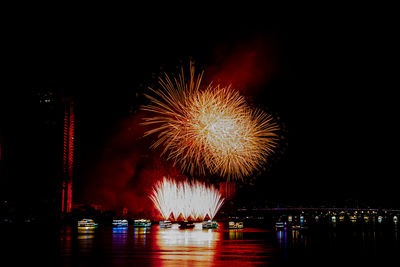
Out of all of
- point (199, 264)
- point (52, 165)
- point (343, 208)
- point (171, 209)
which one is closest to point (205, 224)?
point (171, 209)

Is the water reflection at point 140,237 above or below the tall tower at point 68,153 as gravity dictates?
below

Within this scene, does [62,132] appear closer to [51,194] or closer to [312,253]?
[51,194]

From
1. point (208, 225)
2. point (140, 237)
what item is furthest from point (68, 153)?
point (140, 237)

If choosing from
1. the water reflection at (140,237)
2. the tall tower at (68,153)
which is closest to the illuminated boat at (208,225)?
the water reflection at (140,237)

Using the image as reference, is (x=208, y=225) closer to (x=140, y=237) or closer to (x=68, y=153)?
(x=140, y=237)

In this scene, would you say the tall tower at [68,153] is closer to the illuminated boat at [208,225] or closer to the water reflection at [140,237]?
the illuminated boat at [208,225]

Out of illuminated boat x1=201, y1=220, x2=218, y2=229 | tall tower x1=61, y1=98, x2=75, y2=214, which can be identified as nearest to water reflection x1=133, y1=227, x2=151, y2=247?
illuminated boat x1=201, y1=220, x2=218, y2=229

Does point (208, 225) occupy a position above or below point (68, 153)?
below

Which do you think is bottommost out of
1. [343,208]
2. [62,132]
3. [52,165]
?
[343,208]
